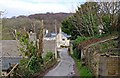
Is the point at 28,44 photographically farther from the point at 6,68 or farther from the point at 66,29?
the point at 66,29

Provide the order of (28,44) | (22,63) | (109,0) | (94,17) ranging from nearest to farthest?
(22,63) < (28,44) < (109,0) < (94,17)

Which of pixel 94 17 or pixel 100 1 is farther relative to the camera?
pixel 94 17

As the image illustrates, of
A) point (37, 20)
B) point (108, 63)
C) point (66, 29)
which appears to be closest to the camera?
point (108, 63)

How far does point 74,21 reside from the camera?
76.8ft

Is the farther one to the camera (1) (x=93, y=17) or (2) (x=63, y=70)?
(1) (x=93, y=17)

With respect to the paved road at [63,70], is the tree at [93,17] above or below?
above

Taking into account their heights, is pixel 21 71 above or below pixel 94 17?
below

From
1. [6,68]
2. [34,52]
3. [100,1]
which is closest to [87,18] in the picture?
[100,1]

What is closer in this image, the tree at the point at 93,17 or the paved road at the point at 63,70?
the paved road at the point at 63,70

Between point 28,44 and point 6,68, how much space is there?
3.79 m

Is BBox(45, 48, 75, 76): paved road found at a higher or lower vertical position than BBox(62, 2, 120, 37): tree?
lower

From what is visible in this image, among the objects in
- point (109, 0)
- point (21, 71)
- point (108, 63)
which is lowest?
point (21, 71)

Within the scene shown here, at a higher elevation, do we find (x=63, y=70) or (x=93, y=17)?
(x=93, y=17)

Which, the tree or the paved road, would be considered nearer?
the paved road
